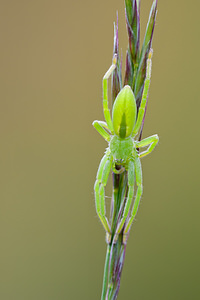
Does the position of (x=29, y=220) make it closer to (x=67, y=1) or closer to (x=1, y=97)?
(x=1, y=97)

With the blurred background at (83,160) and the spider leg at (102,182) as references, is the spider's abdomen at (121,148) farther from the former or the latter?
the blurred background at (83,160)

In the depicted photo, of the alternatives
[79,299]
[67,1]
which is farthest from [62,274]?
[67,1]

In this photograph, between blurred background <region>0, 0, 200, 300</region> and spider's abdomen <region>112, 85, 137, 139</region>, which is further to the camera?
blurred background <region>0, 0, 200, 300</region>

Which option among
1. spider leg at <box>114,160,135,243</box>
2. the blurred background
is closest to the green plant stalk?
spider leg at <box>114,160,135,243</box>

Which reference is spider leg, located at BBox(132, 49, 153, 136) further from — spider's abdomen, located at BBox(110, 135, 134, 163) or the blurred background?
the blurred background

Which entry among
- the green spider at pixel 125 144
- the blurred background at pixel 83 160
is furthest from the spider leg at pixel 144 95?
the blurred background at pixel 83 160

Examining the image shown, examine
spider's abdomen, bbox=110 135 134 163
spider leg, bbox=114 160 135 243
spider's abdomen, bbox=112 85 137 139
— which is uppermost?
spider's abdomen, bbox=112 85 137 139

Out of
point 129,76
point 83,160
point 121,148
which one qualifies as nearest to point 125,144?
point 121,148
